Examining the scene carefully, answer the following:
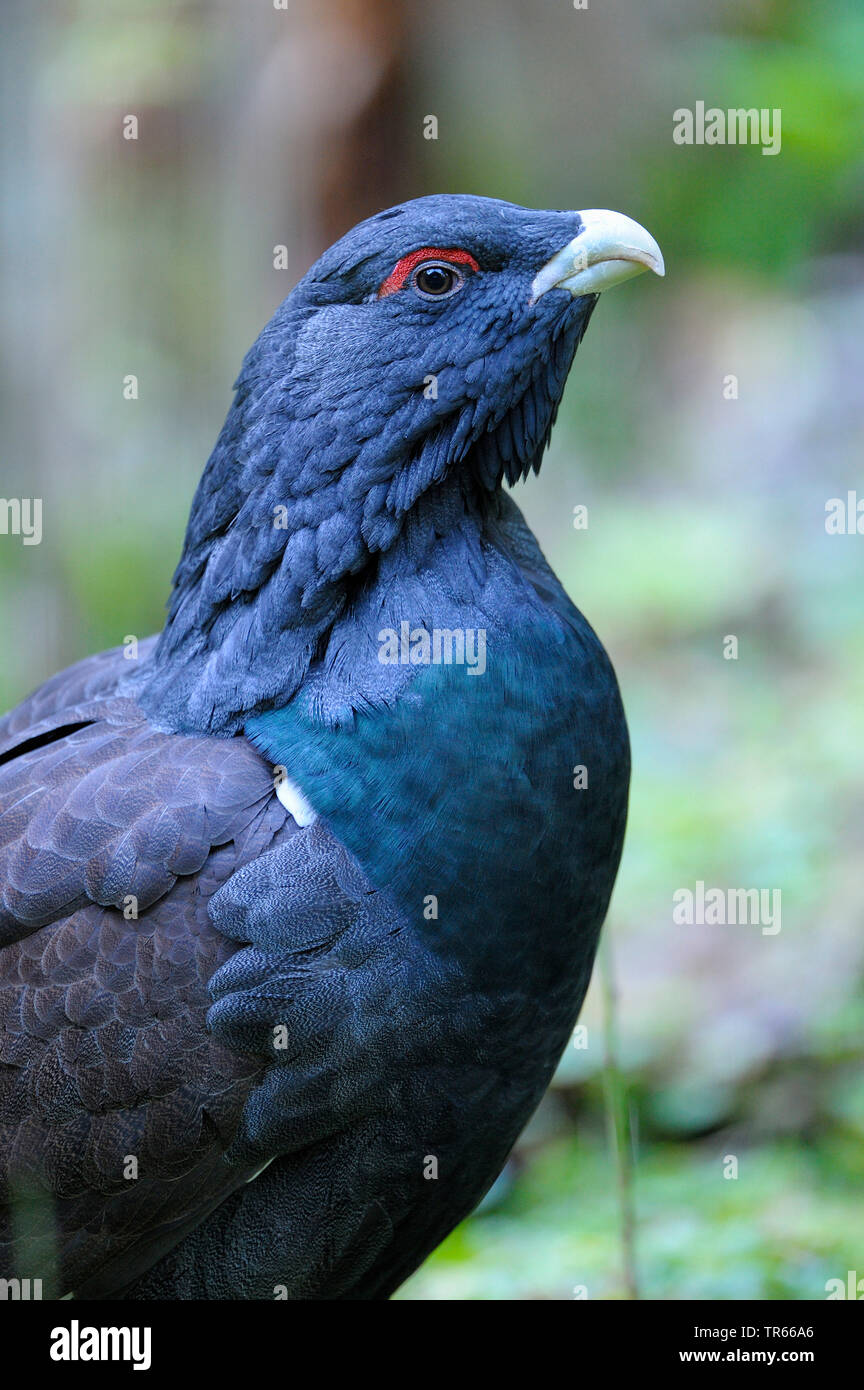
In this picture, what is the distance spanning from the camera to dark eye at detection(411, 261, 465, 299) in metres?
3.52

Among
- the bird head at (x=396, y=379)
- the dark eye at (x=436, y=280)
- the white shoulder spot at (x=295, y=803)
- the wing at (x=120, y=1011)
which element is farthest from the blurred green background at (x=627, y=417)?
the dark eye at (x=436, y=280)

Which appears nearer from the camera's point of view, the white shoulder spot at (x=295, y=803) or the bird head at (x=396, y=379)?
the white shoulder spot at (x=295, y=803)

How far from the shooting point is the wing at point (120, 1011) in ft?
10.8

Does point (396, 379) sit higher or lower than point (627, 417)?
lower

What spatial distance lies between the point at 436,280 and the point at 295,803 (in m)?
1.33

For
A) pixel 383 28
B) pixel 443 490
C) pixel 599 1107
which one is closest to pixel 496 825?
pixel 443 490

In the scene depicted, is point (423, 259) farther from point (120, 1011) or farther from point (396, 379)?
point (120, 1011)

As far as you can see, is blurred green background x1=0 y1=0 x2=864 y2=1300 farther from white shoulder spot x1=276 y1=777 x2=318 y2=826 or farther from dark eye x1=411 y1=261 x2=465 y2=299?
dark eye x1=411 y1=261 x2=465 y2=299

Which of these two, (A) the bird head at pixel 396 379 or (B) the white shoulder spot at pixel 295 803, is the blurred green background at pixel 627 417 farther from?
(A) the bird head at pixel 396 379

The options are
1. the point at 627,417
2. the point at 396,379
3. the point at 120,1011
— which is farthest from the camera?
the point at 627,417

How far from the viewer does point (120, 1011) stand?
3.30 m

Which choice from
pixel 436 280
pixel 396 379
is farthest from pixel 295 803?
pixel 436 280

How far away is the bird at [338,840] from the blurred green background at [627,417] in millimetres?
1526

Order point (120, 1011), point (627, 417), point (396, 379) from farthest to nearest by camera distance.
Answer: point (627, 417)
point (396, 379)
point (120, 1011)
